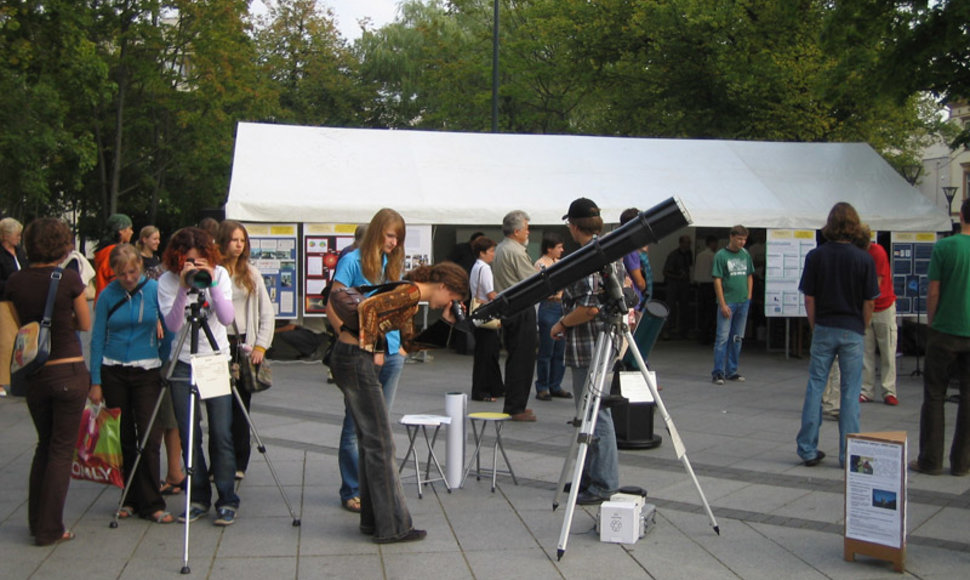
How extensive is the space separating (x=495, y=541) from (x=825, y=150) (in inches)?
531


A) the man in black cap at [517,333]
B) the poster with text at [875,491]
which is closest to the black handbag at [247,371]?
the man in black cap at [517,333]

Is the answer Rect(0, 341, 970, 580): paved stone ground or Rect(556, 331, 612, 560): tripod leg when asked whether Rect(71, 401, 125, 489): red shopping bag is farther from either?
Rect(556, 331, 612, 560): tripod leg

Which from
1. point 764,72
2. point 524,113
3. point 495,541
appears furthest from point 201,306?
point 524,113

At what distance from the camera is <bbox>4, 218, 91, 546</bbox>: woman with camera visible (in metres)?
5.58

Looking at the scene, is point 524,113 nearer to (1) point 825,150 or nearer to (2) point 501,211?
(1) point 825,150

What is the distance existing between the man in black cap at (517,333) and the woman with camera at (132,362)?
3966 mm

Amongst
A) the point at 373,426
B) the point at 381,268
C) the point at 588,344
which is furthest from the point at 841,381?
the point at 373,426

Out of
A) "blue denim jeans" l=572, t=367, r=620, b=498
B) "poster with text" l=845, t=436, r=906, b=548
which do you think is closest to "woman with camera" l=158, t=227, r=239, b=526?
"blue denim jeans" l=572, t=367, r=620, b=498

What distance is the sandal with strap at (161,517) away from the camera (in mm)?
6043

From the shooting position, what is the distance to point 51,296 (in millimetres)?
5598

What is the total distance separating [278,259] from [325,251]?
2.22 feet

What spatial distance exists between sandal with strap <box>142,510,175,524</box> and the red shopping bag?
268 mm

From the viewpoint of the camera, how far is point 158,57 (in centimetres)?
2938

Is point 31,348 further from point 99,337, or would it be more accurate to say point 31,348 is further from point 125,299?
point 125,299
